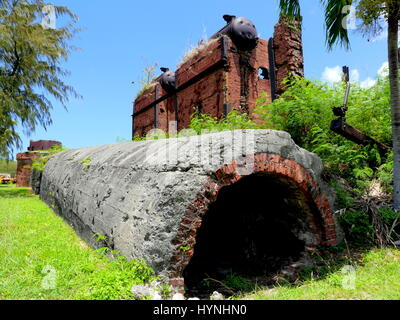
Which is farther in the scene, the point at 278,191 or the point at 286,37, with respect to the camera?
the point at 286,37

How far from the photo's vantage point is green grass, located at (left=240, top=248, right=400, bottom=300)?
120 inches

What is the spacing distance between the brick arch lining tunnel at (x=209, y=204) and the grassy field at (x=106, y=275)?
0.30 metres

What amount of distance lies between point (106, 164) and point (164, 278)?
9.27 feet

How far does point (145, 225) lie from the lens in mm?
3342

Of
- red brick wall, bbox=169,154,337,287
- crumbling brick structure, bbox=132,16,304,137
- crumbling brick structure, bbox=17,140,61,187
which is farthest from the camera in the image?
crumbling brick structure, bbox=17,140,61,187

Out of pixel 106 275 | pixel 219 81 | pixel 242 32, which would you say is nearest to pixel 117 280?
pixel 106 275

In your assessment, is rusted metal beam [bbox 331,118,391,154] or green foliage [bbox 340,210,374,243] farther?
rusted metal beam [bbox 331,118,391,154]

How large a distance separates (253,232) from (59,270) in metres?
3.03

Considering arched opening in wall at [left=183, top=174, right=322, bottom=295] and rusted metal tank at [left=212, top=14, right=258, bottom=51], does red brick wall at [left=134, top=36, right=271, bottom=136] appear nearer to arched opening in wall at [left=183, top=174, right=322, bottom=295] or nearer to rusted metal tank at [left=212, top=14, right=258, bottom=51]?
rusted metal tank at [left=212, top=14, right=258, bottom=51]

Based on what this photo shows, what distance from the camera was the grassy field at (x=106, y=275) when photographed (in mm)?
3035

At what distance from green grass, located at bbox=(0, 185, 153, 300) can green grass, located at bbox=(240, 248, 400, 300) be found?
1494 mm

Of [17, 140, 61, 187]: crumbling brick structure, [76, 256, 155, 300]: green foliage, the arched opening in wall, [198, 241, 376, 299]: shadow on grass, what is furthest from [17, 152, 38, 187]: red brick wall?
[198, 241, 376, 299]: shadow on grass
